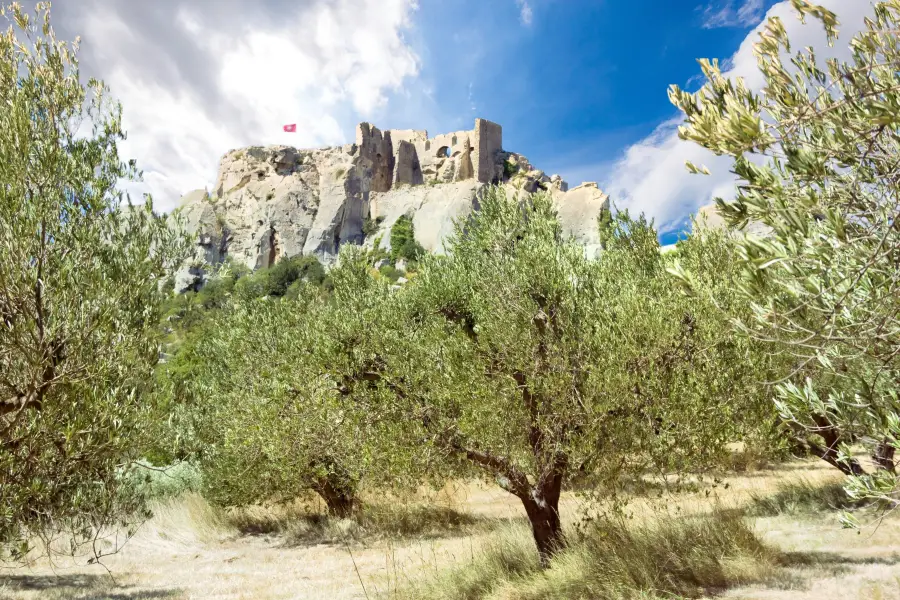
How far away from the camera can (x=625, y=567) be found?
9.12 m

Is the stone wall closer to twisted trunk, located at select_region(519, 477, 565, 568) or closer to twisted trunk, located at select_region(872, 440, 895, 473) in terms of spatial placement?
twisted trunk, located at select_region(872, 440, 895, 473)

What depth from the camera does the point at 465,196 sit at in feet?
320

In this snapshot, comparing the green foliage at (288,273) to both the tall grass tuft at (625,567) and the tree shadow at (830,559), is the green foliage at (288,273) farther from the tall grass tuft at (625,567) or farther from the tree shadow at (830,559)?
the tree shadow at (830,559)

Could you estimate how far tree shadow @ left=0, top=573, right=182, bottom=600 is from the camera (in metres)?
11.1

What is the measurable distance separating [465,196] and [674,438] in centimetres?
9072

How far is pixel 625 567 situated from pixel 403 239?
8815 centimetres

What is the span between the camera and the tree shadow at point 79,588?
11.1 meters

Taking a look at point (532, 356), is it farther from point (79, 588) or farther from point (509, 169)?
point (509, 169)

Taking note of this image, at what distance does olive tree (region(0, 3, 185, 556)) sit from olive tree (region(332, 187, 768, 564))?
4.61m

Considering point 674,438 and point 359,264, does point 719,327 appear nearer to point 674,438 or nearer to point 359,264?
point 674,438

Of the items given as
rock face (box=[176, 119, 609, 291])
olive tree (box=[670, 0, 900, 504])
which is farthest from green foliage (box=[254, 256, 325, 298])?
olive tree (box=[670, 0, 900, 504])

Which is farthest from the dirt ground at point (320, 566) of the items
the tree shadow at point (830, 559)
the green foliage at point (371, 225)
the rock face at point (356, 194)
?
the green foliage at point (371, 225)

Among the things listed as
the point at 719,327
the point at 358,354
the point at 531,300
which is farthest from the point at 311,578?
the point at 719,327

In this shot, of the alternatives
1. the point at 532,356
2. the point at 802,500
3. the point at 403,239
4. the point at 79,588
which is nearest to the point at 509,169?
the point at 403,239
